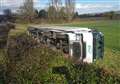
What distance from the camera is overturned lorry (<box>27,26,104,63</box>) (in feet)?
27.5

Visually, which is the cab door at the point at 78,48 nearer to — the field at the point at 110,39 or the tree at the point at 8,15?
the field at the point at 110,39

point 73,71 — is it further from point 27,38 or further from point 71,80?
point 27,38

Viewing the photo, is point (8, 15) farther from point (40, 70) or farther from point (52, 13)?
point (40, 70)

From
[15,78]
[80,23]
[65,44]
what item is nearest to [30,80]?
[15,78]

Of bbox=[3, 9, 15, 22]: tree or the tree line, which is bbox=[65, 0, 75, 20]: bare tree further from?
bbox=[3, 9, 15, 22]: tree

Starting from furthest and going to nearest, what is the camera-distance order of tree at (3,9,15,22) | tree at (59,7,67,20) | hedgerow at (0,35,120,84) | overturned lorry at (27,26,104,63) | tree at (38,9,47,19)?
tree at (3,9,15,22), tree at (38,9,47,19), tree at (59,7,67,20), overturned lorry at (27,26,104,63), hedgerow at (0,35,120,84)

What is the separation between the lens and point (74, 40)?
8391 mm

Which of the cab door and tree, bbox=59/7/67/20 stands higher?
tree, bbox=59/7/67/20

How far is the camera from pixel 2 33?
9.15 meters

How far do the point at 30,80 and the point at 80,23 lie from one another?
1821mm

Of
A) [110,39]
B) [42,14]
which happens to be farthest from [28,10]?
[110,39]

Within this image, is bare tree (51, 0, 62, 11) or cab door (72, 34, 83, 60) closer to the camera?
cab door (72, 34, 83, 60)

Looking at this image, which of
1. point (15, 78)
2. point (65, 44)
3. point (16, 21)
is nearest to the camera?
point (15, 78)

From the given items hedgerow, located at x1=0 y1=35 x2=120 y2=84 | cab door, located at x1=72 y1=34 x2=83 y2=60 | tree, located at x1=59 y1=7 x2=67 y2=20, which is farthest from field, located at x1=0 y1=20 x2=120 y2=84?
cab door, located at x1=72 y1=34 x2=83 y2=60
